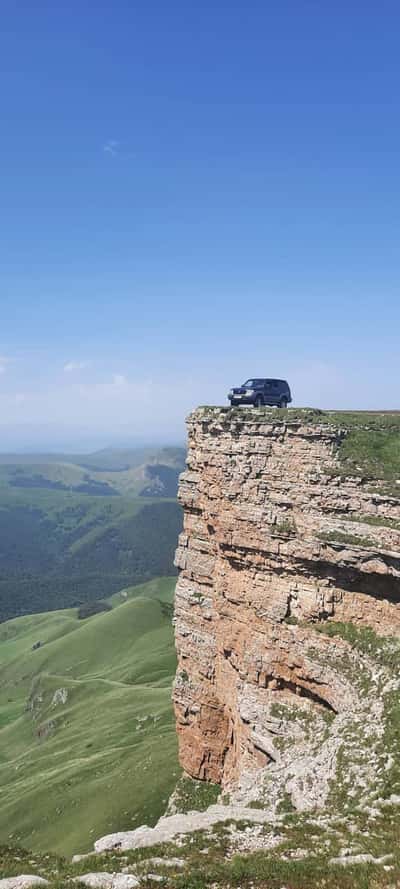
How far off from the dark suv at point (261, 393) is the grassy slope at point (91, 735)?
32.7m

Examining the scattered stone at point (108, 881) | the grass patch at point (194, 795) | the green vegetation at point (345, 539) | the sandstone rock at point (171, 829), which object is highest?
the green vegetation at point (345, 539)

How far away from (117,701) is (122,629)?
2416 inches

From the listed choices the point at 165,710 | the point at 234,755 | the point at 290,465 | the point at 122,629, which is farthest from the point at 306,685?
the point at 122,629

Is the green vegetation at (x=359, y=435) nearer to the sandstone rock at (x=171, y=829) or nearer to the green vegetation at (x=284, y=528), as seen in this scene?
the green vegetation at (x=284, y=528)

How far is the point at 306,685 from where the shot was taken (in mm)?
28359

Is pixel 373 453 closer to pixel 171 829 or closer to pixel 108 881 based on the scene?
pixel 171 829

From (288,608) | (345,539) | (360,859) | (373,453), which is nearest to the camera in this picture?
(360,859)

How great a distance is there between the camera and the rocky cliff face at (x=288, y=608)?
24469 millimetres

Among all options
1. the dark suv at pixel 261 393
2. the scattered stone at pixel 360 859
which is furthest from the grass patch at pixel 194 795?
the dark suv at pixel 261 393

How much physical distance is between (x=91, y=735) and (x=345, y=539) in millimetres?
69118

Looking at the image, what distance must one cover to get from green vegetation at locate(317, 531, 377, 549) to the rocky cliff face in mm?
70

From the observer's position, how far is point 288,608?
29.8 meters

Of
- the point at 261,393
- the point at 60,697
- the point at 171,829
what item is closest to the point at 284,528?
the point at 261,393

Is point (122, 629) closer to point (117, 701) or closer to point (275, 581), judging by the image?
point (117, 701)
